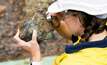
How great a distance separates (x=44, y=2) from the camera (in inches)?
107

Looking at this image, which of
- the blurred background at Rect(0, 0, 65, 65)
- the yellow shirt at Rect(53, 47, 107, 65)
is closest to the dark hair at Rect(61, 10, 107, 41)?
the yellow shirt at Rect(53, 47, 107, 65)

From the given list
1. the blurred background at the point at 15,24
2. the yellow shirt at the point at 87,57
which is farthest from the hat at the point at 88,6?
the blurred background at the point at 15,24

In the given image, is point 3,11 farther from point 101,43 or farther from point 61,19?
point 101,43

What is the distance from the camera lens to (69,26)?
1.27 meters

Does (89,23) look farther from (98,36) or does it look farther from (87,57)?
(87,57)

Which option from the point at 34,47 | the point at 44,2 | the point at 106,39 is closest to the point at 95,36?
the point at 106,39

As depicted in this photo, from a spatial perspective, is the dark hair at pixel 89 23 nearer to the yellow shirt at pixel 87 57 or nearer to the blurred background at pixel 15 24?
the yellow shirt at pixel 87 57

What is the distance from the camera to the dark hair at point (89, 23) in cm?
124

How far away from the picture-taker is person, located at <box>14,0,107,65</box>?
1.13 metres

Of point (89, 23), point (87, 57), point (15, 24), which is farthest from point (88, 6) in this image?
point (15, 24)

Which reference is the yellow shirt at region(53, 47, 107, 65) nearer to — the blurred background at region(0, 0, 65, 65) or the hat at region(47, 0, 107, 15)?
the hat at region(47, 0, 107, 15)

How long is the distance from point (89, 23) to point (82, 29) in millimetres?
33

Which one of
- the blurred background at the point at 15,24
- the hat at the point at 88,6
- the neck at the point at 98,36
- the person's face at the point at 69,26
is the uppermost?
the hat at the point at 88,6

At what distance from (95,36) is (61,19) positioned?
15 centimetres
